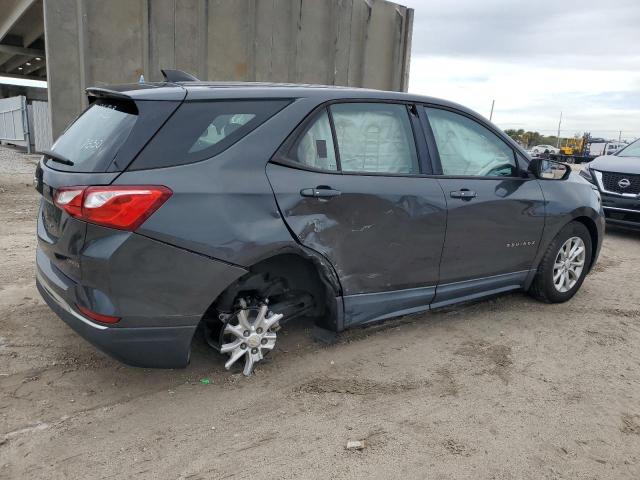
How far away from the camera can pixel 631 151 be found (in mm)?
9102

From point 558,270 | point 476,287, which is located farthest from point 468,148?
point 558,270

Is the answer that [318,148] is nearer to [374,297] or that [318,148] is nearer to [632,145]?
[374,297]

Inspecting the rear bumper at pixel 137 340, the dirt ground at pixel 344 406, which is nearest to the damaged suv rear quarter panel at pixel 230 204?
the rear bumper at pixel 137 340

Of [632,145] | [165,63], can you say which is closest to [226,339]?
[165,63]

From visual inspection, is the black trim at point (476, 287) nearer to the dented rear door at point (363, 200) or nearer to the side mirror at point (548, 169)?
the dented rear door at point (363, 200)

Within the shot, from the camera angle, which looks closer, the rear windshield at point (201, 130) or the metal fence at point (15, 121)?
the rear windshield at point (201, 130)

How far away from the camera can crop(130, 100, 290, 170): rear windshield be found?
2.59 meters

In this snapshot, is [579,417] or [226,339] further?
[226,339]

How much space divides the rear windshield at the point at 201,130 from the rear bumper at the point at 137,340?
0.84 m

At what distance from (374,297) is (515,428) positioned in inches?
45.1

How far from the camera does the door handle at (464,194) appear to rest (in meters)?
3.63

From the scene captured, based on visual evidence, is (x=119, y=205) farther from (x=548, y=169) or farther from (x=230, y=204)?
(x=548, y=169)

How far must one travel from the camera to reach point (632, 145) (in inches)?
366

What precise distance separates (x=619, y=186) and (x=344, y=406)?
7270 mm
